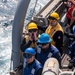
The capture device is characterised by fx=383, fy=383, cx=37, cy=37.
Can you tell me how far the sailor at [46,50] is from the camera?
10398 mm

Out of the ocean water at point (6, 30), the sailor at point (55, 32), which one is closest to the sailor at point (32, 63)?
the sailor at point (55, 32)

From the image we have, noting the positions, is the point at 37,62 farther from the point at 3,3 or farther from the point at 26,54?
the point at 3,3

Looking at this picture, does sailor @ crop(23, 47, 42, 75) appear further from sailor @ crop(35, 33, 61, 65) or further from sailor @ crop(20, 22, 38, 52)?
sailor @ crop(20, 22, 38, 52)

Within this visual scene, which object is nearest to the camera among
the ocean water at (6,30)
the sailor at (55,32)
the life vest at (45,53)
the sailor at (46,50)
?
the sailor at (46,50)

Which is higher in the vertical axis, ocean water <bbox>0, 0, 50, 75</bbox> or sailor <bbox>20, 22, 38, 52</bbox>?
ocean water <bbox>0, 0, 50, 75</bbox>

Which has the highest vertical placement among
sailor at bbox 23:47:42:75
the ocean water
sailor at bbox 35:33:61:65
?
the ocean water

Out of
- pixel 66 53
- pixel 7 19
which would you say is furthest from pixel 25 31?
pixel 7 19

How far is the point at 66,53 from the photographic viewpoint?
13.2 metres

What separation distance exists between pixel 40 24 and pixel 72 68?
10.3 ft

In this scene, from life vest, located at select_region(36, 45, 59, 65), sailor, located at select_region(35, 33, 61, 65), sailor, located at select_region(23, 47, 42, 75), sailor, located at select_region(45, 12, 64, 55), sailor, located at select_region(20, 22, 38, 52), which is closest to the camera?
sailor, located at select_region(23, 47, 42, 75)

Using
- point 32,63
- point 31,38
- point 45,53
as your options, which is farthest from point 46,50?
point 31,38

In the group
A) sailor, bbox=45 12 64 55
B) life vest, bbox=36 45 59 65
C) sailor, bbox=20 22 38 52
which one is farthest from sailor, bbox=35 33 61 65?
sailor, bbox=45 12 64 55

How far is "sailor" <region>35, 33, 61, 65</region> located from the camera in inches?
409

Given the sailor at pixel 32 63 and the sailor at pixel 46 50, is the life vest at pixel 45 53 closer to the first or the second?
the sailor at pixel 46 50
